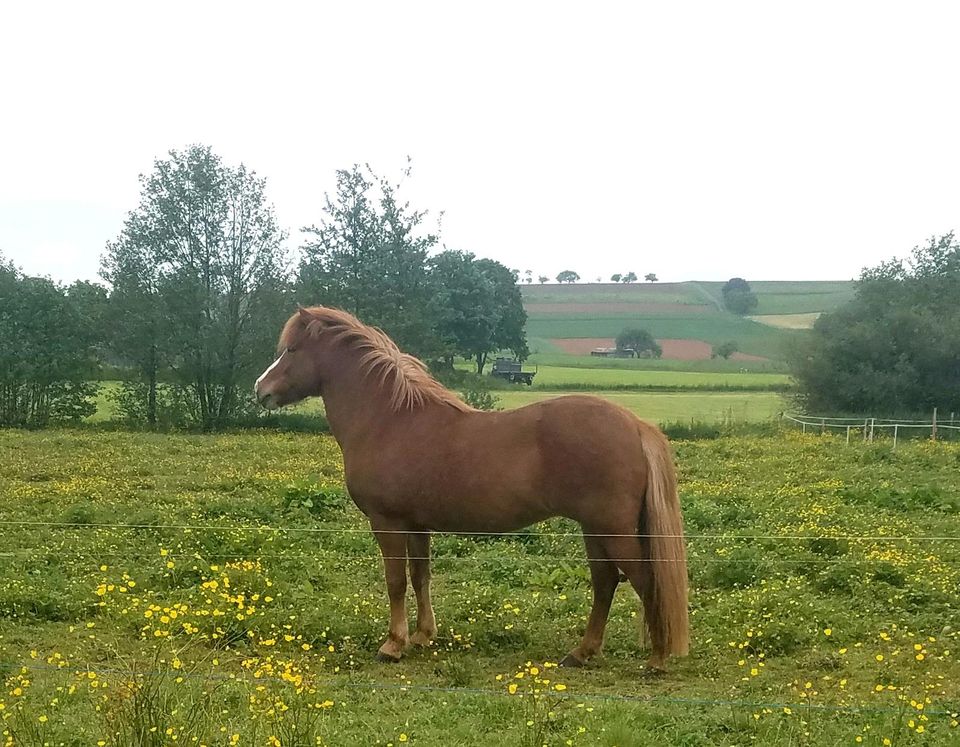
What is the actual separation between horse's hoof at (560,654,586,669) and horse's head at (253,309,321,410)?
2.72 m

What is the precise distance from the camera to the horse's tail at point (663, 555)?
5.33m

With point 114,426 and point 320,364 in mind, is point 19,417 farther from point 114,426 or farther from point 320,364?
point 320,364

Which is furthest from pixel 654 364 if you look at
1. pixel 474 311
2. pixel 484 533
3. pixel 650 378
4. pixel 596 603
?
pixel 484 533

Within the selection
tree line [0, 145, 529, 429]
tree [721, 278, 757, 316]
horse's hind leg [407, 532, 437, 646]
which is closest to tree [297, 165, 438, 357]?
tree line [0, 145, 529, 429]

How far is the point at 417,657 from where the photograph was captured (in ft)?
19.1

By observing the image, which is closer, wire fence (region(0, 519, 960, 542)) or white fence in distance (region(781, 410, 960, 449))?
wire fence (region(0, 519, 960, 542))

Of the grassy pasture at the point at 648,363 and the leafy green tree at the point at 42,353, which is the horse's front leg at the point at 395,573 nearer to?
the grassy pasture at the point at 648,363

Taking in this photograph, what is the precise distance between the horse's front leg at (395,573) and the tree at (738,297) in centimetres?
2927

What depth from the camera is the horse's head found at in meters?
6.38

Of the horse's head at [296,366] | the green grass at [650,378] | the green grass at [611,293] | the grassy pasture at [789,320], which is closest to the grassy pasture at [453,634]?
the horse's head at [296,366]

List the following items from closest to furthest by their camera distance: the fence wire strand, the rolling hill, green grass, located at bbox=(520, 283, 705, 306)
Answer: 1. the fence wire strand
2. the rolling hill
3. green grass, located at bbox=(520, 283, 705, 306)

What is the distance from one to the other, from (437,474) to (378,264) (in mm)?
Result: 25265

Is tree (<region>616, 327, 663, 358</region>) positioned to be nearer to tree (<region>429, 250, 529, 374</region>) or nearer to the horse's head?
tree (<region>429, 250, 529, 374</region>)

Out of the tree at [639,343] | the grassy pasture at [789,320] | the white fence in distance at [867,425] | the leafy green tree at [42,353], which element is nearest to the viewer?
the white fence in distance at [867,425]
